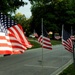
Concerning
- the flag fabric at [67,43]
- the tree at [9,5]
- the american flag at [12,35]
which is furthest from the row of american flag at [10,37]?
the tree at [9,5]

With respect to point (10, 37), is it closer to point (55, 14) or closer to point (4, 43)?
point (4, 43)

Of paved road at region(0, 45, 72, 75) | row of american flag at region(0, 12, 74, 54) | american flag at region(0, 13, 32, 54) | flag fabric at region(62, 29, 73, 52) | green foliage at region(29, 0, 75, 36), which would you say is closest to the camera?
row of american flag at region(0, 12, 74, 54)

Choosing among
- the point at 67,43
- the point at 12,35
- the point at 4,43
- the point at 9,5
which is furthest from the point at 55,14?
the point at 4,43

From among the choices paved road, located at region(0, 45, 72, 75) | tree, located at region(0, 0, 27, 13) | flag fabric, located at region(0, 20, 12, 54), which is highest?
tree, located at region(0, 0, 27, 13)

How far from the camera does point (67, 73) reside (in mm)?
16203

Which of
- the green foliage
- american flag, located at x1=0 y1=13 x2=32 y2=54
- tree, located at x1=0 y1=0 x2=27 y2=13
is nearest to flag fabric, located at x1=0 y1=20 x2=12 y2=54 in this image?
american flag, located at x1=0 y1=13 x2=32 y2=54

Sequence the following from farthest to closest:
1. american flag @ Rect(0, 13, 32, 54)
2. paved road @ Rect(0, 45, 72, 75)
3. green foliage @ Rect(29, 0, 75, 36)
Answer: green foliage @ Rect(29, 0, 75, 36)
paved road @ Rect(0, 45, 72, 75)
american flag @ Rect(0, 13, 32, 54)

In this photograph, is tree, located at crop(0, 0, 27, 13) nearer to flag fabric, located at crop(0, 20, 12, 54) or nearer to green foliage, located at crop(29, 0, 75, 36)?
flag fabric, located at crop(0, 20, 12, 54)

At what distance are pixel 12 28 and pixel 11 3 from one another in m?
27.4

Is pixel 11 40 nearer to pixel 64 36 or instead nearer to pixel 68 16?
pixel 64 36

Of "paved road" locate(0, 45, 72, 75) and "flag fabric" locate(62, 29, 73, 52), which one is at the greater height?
"flag fabric" locate(62, 29, 73, 52)

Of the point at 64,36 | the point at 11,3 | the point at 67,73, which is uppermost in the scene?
the point at 11,3

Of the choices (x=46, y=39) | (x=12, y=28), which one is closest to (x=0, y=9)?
(x=46, y=39)

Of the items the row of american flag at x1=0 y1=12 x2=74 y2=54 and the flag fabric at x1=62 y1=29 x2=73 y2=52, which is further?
the flag fabric at x1=62 y1=29 x2=73 y2=52
